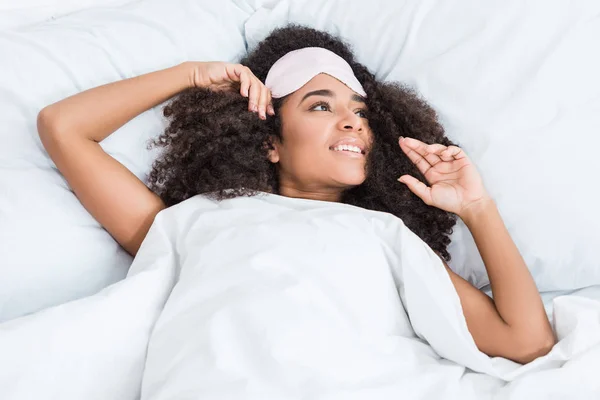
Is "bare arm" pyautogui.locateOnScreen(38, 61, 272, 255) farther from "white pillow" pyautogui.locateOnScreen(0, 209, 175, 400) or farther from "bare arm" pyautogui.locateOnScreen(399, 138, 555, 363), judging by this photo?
"bare arm" pyautogui.locateOnScreen(399, 138, 555, 363)

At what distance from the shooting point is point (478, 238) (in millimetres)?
1104

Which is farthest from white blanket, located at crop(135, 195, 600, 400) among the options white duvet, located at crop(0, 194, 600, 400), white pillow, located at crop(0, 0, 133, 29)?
white pillow, located at crop(0, 0, 133, 29)

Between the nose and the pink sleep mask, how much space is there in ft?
0.23

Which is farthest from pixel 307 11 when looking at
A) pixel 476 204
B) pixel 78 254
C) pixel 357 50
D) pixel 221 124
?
pixel 78 254

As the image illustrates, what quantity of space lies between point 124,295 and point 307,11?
2.61 ft

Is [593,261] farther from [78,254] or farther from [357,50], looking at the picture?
[78,254]

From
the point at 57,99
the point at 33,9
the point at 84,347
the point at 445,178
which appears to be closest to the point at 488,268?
the point at 445,178

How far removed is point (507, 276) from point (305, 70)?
0.55 metres

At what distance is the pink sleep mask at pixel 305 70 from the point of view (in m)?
1.24

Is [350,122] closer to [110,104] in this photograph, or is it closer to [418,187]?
[418,187]

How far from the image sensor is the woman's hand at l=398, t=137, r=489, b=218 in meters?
1.13

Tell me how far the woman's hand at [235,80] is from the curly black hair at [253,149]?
2 centimetres

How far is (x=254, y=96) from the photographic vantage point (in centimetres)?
123

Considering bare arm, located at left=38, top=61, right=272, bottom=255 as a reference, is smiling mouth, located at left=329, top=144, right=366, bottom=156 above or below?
above
